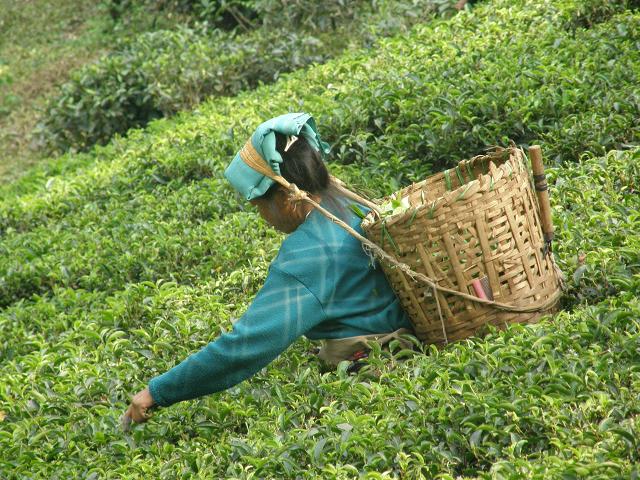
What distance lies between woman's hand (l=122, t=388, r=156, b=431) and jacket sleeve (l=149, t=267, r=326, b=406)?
0.03 metres

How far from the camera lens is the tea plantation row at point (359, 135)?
5.16 meters

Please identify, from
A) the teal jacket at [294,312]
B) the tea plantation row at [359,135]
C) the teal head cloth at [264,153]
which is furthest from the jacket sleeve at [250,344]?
the tea plantation row at [359,135]

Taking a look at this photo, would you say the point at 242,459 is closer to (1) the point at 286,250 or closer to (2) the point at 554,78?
(1) the point at 286,250

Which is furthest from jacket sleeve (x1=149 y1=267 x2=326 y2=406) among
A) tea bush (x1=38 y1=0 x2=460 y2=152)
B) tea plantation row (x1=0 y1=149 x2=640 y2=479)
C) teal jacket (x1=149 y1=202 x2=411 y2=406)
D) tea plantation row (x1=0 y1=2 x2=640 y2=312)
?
tea bush (x1=38 y1=0 x2=460 y2=152)

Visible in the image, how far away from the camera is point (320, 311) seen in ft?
10.8

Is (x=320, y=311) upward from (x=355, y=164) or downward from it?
upward

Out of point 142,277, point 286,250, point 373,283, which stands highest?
point 286,250

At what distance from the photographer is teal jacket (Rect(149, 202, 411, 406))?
3191 millimetres

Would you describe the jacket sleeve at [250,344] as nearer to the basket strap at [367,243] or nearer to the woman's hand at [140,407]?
the woman's hand at [140,407]

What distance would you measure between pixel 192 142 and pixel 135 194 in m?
0.58

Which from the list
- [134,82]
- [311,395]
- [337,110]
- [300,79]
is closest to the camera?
[311,395]

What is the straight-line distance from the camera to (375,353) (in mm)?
3336

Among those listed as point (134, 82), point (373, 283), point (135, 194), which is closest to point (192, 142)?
point (135, 194)

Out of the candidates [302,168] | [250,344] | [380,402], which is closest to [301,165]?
[302,168]
